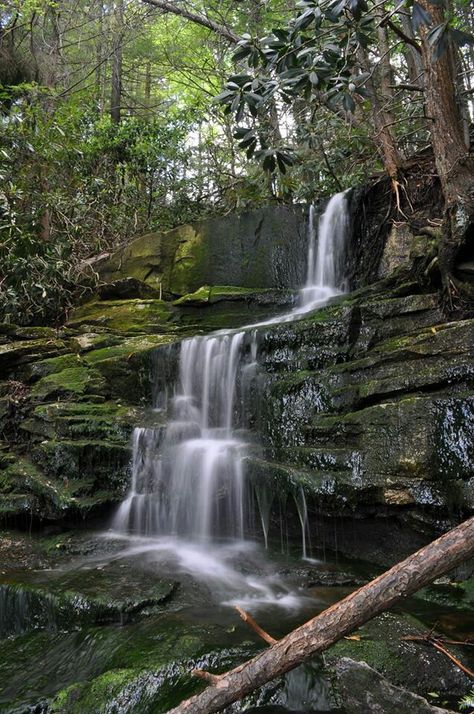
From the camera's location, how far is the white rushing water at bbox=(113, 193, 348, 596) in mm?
5887

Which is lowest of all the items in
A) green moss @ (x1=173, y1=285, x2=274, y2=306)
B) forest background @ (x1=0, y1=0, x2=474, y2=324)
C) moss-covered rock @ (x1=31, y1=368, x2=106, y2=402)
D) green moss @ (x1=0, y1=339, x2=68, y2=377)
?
moss-covered rock @ (x1=31, y1=368, x2=106, y2=402)

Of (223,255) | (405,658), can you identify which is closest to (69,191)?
(223,255)

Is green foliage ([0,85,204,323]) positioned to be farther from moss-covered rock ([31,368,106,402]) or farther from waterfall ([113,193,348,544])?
waterfall ([113,193,348,544])

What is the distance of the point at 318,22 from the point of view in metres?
3.87

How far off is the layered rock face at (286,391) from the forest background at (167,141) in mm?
1131

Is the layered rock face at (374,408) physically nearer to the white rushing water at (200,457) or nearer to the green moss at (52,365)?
the white rushing water at (200,457)

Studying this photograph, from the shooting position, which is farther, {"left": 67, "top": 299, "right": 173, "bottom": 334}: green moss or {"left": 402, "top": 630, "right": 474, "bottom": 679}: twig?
{"left": 67, "top": 299, "right": 173, "bottom": 334}: green moss

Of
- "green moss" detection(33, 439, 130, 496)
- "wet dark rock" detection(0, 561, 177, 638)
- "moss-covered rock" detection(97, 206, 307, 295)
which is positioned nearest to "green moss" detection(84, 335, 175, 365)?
"green moss" detection(33, 439, 130, 496)

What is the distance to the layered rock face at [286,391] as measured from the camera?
15.8ft

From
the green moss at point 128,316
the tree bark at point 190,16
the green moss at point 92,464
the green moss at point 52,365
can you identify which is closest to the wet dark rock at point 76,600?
the green moss at point 92,464

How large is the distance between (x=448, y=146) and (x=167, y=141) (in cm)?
842

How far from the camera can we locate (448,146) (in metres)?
6.54

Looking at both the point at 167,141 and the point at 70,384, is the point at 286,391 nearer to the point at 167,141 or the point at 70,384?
the point at 70,384

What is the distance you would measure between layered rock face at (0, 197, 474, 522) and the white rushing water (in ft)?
0.80
